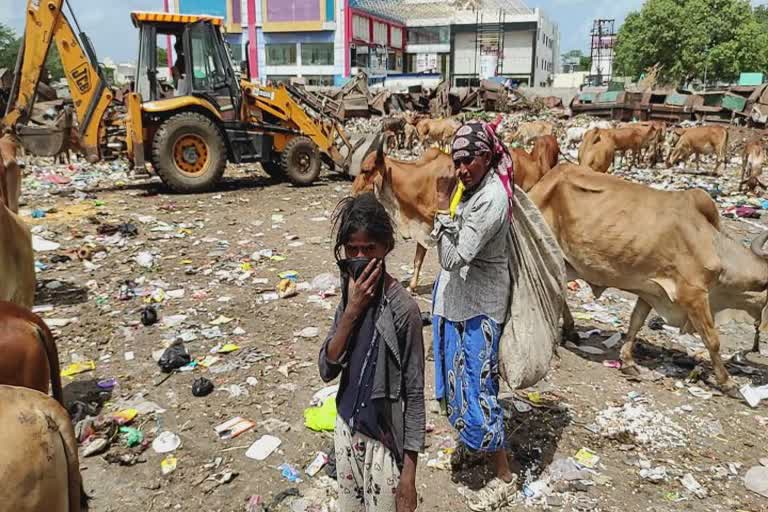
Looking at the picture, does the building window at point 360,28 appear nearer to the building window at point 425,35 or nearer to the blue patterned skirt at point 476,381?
the building window at point 425,35

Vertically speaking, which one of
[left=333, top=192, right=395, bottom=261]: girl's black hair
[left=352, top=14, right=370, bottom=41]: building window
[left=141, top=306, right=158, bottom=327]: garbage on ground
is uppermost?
[left=352, top=14, right=370, bottom=41]: building window

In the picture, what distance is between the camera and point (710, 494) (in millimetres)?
2906

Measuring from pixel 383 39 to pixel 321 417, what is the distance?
5235 cm

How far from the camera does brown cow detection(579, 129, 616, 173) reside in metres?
11.8

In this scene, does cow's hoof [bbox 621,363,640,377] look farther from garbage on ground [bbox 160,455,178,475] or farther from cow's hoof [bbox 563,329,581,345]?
garbage on ground [bbox 160,455,178,475]

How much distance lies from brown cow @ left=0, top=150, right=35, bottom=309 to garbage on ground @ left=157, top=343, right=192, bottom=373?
92 centimetres

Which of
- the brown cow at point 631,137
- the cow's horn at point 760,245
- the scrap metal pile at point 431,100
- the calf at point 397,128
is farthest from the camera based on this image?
the scrap metal pile at point 431,100

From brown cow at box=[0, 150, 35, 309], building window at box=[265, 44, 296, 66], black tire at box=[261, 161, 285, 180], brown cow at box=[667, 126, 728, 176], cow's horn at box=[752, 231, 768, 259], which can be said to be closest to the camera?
brown cow at box=[0, 150, 35, 309]

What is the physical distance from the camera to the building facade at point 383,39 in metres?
44.9

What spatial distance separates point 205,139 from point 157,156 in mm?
836

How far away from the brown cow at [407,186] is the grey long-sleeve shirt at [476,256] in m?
2.56

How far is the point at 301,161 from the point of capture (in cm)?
1117

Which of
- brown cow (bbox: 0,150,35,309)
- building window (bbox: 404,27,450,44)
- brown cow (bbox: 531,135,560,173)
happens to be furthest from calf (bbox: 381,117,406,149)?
building window (bbox: 404,27,450,44)

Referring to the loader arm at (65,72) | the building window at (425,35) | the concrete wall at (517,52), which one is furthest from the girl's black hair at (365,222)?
the building window at (425,35)
